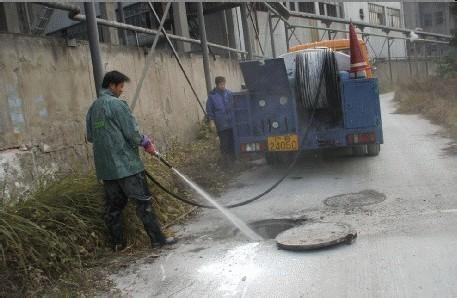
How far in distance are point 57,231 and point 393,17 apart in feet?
162

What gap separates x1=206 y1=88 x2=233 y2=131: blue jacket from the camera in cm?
898

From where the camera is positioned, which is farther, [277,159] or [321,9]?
[321,9]

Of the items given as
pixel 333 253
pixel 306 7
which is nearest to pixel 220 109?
pixel 333 253

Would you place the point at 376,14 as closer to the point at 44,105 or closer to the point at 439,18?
the point at 439,18

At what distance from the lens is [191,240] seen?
17.8 ft

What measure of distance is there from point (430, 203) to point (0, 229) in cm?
453

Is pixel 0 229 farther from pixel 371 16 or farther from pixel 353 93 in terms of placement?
pixel 371 16

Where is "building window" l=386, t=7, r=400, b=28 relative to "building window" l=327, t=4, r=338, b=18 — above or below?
above

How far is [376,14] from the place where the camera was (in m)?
44.5

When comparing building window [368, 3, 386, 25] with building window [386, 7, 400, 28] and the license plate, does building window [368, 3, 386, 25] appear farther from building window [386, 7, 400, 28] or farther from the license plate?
the license plate

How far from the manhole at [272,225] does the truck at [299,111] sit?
2.41 m

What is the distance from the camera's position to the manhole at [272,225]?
543 centimetres

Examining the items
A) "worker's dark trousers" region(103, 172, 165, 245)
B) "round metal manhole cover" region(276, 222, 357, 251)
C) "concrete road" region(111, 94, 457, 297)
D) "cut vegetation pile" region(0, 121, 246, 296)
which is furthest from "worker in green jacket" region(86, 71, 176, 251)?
"round metal manhole cover" region(276, 222, 357, 251)

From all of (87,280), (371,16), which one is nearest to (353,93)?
(87,280)
